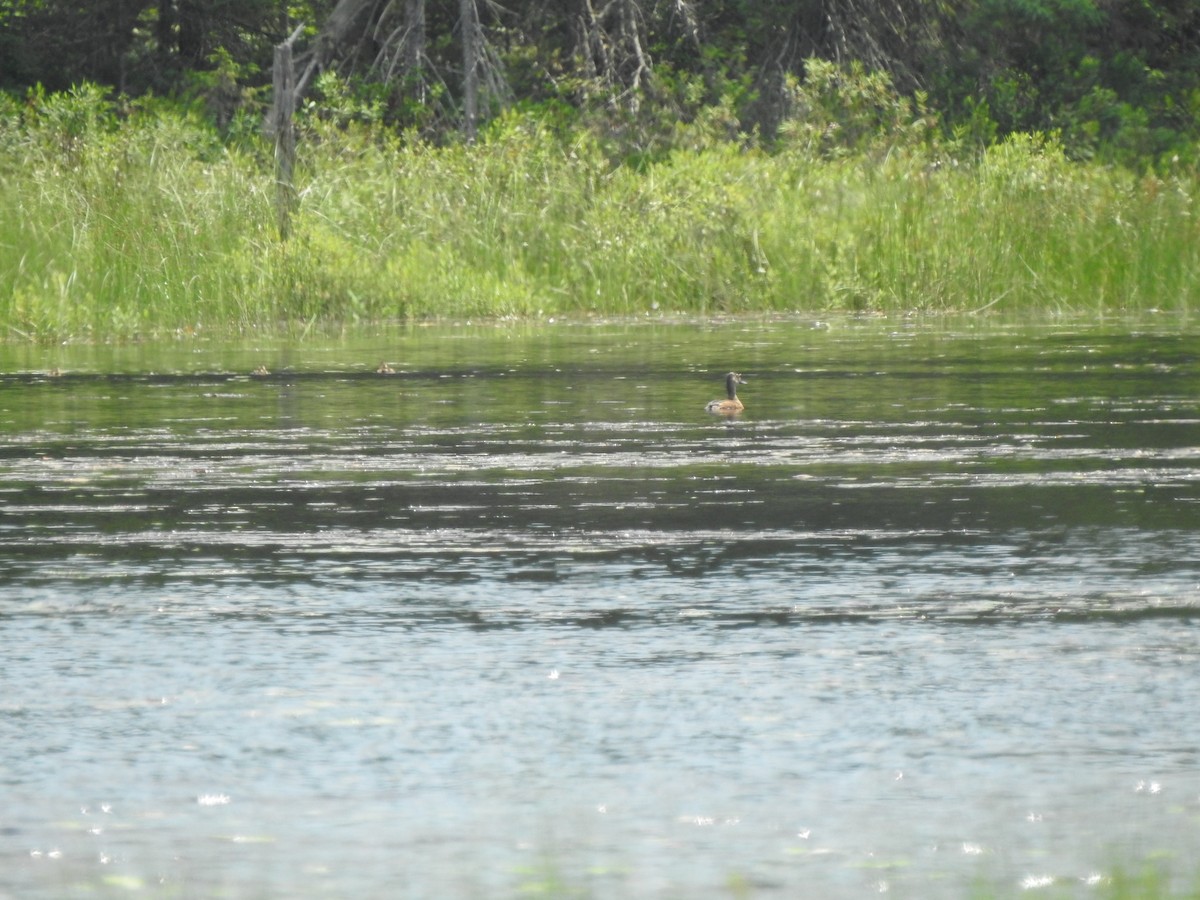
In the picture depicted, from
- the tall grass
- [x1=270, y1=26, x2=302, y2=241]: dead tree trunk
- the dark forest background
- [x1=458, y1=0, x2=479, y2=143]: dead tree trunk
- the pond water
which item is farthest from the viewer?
the dark forest background

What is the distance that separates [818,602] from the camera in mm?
6359

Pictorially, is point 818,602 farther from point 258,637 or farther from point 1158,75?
point 1158,75

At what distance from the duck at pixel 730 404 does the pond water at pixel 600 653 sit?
0.08m

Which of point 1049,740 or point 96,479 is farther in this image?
point 96,479

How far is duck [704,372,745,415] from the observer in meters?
11.8

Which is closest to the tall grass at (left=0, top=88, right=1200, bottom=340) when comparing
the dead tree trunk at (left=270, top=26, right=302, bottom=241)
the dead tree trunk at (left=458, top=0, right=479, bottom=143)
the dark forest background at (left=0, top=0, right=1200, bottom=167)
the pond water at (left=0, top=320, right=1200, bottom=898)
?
the dead tree trunk at (left=270, top=26, right=302, bottom=241)

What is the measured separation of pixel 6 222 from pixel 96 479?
462 inches

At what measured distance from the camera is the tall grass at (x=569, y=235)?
20406mm

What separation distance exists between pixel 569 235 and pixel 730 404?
1126 cm

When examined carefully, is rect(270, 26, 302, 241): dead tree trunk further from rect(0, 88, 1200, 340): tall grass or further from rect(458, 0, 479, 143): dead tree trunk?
rect(458, 0, 479, 143): dead tree trunk

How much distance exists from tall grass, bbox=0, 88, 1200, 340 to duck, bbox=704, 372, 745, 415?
28.5 ft

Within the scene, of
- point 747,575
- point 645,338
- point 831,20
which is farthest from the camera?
point 831,20

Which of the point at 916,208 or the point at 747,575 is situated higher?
the point at 916,208

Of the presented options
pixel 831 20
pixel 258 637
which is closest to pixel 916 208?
pixel 831 20
